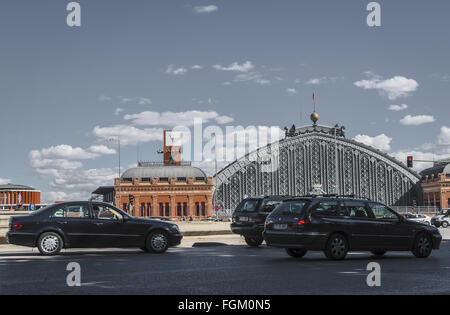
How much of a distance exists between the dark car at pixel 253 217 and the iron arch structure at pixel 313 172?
265 feet

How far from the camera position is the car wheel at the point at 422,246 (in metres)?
15.2

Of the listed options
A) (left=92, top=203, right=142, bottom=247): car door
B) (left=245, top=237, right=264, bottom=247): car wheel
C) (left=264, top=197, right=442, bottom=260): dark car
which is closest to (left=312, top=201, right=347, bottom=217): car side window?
(left=264, top=197, right=442, bottom=260): dark car

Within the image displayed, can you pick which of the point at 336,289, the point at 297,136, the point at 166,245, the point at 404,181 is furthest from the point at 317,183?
the point at 336,289

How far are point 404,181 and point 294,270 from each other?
100004 millimetres

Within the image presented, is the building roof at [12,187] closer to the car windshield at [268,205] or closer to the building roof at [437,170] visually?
the building roof at [437,170]

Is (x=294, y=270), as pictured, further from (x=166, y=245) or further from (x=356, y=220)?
(x=166, y=245)

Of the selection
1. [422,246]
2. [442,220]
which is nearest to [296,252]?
[422,246]

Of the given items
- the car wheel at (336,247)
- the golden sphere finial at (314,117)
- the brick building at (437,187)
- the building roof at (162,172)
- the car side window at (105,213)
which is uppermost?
the golden sphere finial at (314,117)

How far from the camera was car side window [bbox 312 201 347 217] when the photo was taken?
556 inches

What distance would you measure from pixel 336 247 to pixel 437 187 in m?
94.2

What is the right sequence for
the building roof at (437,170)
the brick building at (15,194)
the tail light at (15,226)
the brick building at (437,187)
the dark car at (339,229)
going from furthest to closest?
the brick building at (15,194) → the building roof at (437,170) → the brick building at (437,187) → the tail light at (15,226) → the dark car at (339,229)

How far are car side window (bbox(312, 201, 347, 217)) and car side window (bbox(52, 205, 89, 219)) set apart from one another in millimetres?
6538

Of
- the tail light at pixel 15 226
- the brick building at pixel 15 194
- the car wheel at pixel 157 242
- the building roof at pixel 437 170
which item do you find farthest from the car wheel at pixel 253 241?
the brick building at pixel 15 194

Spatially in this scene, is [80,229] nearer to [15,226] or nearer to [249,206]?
[15,226]
